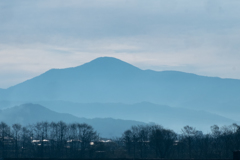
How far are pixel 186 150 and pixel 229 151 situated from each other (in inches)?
372

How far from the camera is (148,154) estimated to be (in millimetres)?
65562

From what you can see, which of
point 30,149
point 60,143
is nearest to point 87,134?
point 60,143

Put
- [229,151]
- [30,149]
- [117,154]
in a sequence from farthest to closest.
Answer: [30,149]
[117,154]
[229,151]

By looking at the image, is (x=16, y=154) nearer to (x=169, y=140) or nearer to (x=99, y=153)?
(x=99, y=153)

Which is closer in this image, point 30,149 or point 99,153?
point 99,153

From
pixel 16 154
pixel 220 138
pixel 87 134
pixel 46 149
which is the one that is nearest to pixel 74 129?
pixel 87 134

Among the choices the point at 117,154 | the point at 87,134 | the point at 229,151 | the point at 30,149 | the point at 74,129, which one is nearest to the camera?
the point at 229,151

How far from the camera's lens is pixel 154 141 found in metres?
64.2

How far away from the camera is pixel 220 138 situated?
6881 cm

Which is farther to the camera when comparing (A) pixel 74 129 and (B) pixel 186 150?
(A) pixel 74 129

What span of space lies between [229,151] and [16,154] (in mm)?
37674

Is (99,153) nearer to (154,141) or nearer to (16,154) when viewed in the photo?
(154,141)

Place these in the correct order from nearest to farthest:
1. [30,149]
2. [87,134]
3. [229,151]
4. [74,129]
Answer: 1. [229,151]
2. [30,149]
3. [87,134]
4. [74,129]

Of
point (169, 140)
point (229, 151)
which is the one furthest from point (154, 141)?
point (229, 151)
